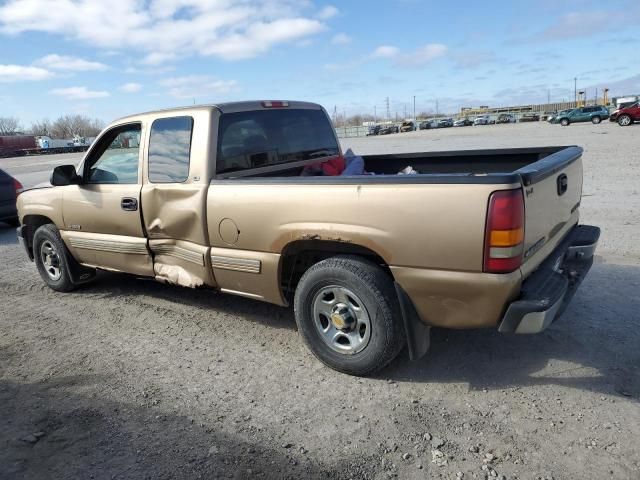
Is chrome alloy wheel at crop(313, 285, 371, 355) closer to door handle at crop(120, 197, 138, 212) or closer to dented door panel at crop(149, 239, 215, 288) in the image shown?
dented door panel at crop(149, 239, 215, 288)

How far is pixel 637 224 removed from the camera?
695cm

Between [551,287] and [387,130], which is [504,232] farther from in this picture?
[387,130]

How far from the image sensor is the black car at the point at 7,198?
32.9 ft

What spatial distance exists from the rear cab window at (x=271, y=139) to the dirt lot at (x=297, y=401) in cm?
143

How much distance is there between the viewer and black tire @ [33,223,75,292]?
5.57 metres

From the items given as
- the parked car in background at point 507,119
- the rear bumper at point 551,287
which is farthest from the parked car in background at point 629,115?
the parked car in background at point 507,119

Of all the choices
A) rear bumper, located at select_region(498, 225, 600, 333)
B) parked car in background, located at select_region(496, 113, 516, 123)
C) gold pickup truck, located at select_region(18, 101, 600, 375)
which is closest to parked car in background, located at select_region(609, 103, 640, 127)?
gold pickup truck, located at select_region(18, 101, 600, 375)

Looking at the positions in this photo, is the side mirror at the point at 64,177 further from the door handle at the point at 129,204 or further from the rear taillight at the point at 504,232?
the rear taillight at the point at 504,232

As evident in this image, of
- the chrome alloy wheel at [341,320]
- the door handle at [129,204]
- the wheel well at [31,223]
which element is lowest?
the chrome alloy wheel at [341,320]

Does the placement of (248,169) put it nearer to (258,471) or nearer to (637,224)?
(258,471)

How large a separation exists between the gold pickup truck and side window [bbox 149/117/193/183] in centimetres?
2

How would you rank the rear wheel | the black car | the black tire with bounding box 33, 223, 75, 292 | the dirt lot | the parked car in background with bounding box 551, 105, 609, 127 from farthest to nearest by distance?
1. the parked car in background with bounding box 551, 105, 609, 127
2. the rear wheel
3. the black car
4. the black tire with bounding box 33, 223, 75, 292
5. the dirt lot

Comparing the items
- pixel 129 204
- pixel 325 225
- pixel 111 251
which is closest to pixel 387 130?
pixel 111 251

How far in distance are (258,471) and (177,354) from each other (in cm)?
166
